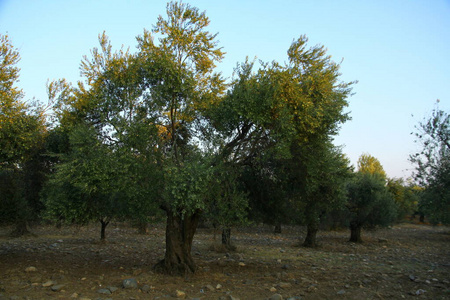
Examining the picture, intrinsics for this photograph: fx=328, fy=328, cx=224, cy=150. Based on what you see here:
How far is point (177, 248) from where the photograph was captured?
13.5 m

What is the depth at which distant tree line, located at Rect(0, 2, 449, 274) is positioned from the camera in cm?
1136

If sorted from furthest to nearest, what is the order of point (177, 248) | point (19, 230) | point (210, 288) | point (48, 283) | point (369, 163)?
1. point (369, 163)
2. point (19, 230)
3. point (177, 248)
4. point (210, 288)
5. point (48, 283)

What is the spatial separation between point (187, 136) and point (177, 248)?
15.7 feet

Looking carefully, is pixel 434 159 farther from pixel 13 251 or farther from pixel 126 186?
pixel 13 251

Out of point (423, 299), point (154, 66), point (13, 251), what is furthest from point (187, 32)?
point (13, 251)

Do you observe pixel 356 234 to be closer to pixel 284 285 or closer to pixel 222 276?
pixel 284 285

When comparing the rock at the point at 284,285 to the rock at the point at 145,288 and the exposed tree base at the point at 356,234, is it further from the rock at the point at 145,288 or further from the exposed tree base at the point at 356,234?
the exposed tree base at the point at 356,234

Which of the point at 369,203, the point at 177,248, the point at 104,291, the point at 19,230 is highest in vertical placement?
the point at 369,203

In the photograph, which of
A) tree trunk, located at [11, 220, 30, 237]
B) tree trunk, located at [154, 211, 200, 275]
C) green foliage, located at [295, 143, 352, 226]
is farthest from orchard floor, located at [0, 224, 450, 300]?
tree trunk, located at [11, 220, 30, 237]

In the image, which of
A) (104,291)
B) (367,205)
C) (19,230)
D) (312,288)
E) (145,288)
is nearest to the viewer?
(104,291)

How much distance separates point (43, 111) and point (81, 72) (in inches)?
141

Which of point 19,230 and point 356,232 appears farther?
point 356,232

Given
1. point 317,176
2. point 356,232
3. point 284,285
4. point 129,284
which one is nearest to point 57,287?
point 129,284

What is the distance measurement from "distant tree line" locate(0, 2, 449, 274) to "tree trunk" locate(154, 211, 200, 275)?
0.14ft
